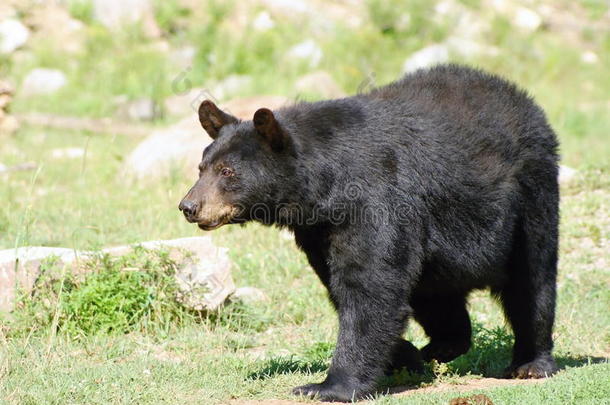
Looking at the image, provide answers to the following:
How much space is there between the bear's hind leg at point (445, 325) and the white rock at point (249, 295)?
67.0 inches

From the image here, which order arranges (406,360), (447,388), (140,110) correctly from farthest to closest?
(140,110), (406,360), (447,388)

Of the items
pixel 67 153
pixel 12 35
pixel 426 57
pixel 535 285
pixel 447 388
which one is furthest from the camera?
pixel 426 57

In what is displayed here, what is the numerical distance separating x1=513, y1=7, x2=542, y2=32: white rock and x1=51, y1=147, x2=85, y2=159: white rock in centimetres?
1118

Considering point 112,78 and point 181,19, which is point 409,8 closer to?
point 181,19

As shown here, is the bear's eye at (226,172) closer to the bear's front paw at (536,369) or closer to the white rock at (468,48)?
the bear's front paw at (536,369)

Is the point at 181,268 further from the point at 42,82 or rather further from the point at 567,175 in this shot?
the point at 42,82

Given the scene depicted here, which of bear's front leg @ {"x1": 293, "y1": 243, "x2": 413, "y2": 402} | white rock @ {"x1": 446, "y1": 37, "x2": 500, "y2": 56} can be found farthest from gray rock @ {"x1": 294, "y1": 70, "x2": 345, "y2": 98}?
bear's front leg @ {"x1": 293, "y1": 243, "x2": 413, "y2": 402}

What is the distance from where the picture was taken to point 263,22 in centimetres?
1852

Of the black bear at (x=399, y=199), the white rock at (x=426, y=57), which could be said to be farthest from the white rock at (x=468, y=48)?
the black bear at (x=399, y=199)

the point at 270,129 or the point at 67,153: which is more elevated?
the point at 270,129

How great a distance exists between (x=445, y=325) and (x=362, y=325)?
1.30 m


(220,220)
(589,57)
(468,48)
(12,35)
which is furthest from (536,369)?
(589,57)

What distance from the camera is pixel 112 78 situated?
15719 millimetres

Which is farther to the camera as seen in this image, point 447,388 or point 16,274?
point 16,274
